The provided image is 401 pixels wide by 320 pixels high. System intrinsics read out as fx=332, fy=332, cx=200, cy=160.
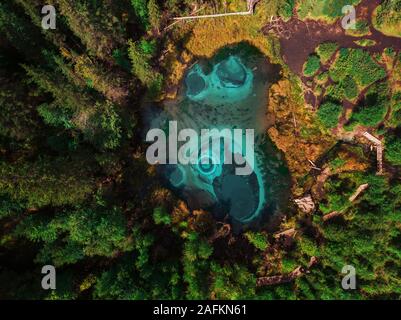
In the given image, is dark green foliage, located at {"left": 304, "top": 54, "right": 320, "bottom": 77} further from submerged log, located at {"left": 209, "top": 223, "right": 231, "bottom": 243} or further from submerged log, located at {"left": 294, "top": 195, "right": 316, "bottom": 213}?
submerged log, located at {"left": 209, "top": 223, "right": 231, "bottom": 243}

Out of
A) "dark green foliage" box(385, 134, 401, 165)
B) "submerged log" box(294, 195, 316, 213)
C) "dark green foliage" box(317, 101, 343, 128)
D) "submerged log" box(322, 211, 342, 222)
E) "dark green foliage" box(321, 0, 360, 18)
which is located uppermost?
"dark green foliage" box(321, 0, 360, 18)

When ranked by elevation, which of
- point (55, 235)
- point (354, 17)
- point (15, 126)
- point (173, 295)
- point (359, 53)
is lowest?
point (173, 295)

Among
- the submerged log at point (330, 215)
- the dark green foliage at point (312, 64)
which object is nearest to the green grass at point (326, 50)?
the dark green foliage at point (312, 64)

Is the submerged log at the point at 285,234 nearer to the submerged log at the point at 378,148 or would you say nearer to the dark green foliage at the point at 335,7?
the submerged log at the point at 378,148

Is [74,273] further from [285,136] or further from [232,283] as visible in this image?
[285,136]

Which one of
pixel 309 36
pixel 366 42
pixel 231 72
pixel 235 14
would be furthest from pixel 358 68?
pixel 235 14

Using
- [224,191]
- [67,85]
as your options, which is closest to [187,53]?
[67,85]

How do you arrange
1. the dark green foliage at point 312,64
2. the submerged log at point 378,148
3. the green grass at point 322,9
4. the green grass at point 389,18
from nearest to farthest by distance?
the green grass at point 389,18 < the submerged log at point 378,148 < the green grass at point 322,9 < the dark green foliage at point 312,64

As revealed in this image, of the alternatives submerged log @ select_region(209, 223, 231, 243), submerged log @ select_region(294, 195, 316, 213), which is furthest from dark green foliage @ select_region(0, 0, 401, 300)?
submerged log @ select_region(294, 195, 316, 213)
